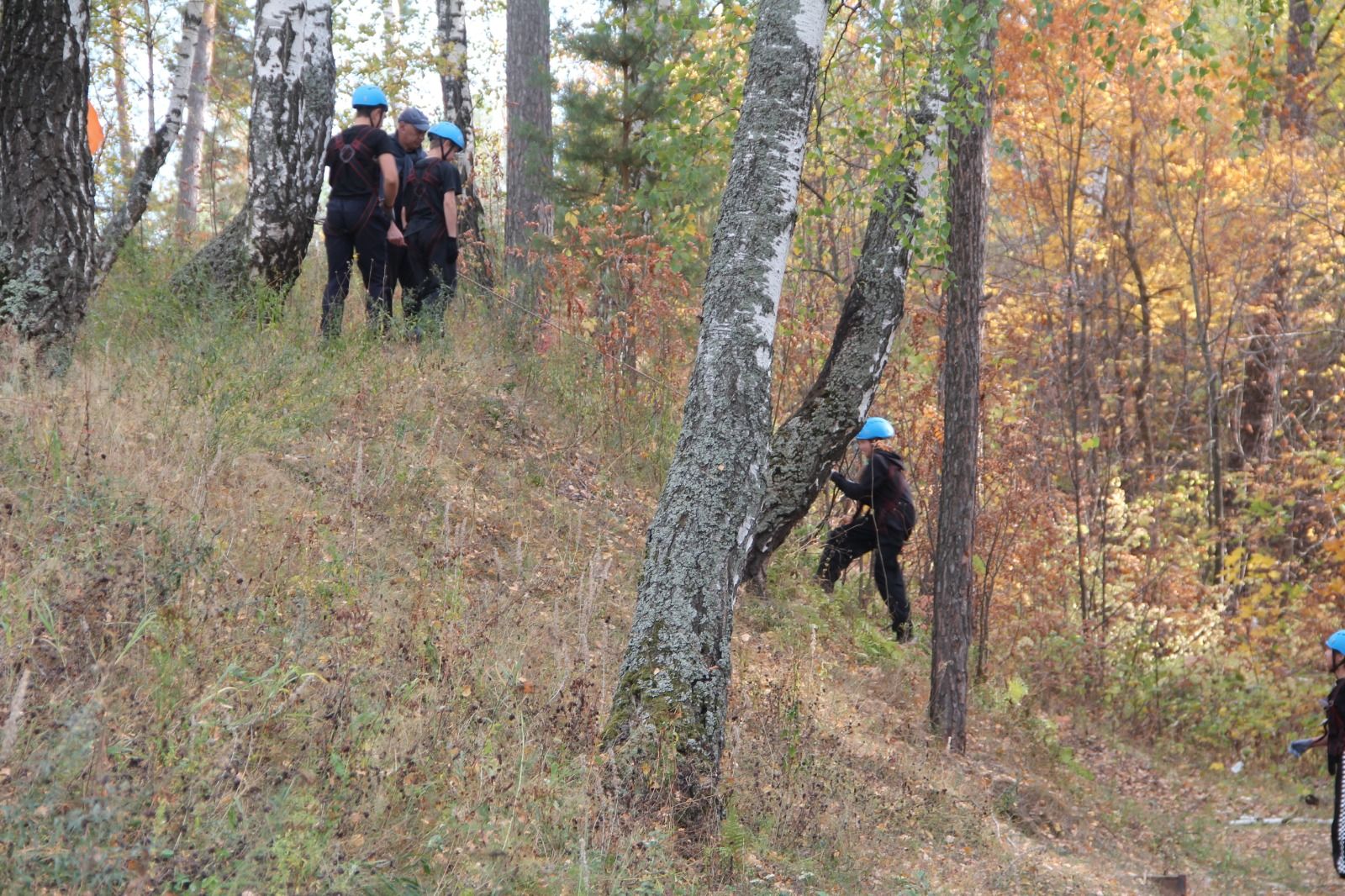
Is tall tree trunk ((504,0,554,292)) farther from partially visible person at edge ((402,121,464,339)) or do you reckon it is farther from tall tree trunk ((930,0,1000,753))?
tall tree trunk ((930,0,1000,753))

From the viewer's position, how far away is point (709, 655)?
15.1 ft

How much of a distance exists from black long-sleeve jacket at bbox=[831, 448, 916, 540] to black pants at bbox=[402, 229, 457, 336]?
12.1 feet

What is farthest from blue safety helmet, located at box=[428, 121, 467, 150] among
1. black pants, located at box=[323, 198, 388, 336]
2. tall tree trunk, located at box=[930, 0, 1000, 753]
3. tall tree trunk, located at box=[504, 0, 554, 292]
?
tall tree trunk, located at box=[930, 0, 1000, 753]

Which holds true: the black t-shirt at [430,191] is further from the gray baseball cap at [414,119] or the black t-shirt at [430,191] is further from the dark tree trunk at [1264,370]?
the dark tree trunk at [1264,370]

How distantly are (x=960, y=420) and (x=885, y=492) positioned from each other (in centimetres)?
211

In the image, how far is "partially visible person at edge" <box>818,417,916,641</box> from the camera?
9922 mm

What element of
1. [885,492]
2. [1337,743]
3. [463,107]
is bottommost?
[1337,743]

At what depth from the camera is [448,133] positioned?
8.69 m

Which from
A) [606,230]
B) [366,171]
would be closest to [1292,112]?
[606,230]

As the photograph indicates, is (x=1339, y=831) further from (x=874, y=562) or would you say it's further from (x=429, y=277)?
(x=429, y=277)

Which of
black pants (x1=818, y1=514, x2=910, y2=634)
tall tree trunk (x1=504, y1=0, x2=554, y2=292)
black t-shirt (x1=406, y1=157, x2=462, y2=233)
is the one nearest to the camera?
black t-shirt (x1=406, y1=157, x2=462, y2=233)

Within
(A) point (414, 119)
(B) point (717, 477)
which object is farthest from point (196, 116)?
(B) point (717, 477)

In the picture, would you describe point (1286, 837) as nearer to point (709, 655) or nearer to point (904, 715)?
point (904, 715)

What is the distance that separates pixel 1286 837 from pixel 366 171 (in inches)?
391
